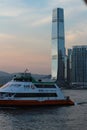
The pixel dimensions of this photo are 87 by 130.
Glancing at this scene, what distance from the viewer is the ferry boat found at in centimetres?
7712

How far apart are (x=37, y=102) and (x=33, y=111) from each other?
818 cm

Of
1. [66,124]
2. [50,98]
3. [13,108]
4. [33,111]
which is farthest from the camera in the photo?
[50,98]

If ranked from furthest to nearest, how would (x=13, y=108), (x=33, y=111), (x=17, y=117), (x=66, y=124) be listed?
(x=13, y=108) → (x=33, y=111) → (x=17, y=117) → (x=66, y=124)

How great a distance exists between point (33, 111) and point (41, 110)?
2198mm

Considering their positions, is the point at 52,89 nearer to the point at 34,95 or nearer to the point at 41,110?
the point at 34,95

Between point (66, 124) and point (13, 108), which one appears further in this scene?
point (13, 108)

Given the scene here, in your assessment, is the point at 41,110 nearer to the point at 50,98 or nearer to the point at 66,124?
the point at 50,98

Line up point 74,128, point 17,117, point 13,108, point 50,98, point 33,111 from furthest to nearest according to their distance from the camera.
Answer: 1. point 50,98
2. point 13,108
3. point 33,111
4. point 17,117
5. point 74,128

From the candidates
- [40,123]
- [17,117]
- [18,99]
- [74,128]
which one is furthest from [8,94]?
[74,128]

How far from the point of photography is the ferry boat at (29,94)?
77.1 meters

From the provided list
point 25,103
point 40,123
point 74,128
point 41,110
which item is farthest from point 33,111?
point 74,128

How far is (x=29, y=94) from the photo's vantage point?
7806cm

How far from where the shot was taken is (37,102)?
7806 cm

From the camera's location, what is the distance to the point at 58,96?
81.0 metres
